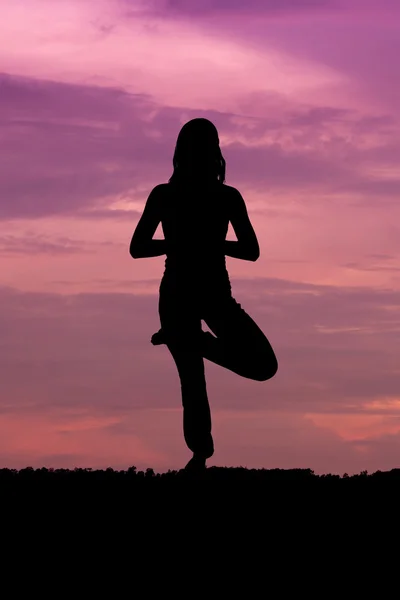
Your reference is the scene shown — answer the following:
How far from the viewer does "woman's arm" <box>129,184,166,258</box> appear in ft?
56.8

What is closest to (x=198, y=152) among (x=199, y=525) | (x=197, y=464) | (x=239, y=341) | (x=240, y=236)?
(x=240, y=236)

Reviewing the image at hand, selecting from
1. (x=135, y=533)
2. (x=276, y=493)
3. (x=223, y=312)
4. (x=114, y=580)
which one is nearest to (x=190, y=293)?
(x=223, y=312)

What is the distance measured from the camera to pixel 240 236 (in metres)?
17.3

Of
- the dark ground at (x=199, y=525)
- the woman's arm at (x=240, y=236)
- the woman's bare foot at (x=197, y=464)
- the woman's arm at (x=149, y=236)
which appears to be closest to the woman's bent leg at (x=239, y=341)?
the woman's arm at (x=240, y=236)

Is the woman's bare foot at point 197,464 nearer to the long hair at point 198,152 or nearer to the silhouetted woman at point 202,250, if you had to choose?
the silhouetted woman at point 202,250

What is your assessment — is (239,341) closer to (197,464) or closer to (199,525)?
(197,464)

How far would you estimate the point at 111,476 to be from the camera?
18.0 metres

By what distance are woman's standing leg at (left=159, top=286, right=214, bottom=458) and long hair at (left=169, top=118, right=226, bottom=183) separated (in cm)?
166

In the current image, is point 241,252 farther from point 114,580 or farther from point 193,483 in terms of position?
point 114,580

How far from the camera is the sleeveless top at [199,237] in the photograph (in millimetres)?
17188

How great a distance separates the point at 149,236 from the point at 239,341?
1.83 m

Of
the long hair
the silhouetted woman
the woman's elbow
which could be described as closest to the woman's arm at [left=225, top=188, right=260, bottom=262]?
the silhouetted woman

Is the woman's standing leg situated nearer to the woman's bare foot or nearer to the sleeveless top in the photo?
the woman's bare foot

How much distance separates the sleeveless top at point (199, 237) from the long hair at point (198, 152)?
203 mm
